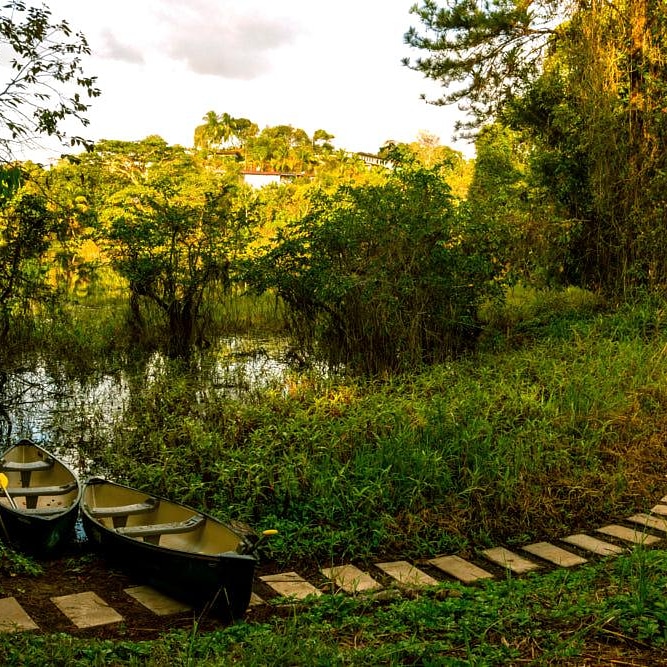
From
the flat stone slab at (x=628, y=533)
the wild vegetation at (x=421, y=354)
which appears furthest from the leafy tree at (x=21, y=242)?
the flat stone slab at (x=628, y=533)

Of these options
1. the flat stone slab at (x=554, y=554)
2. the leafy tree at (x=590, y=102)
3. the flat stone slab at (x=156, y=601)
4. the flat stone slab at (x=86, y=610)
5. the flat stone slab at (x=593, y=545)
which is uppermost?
the leafy tree at (x=590, y=102)

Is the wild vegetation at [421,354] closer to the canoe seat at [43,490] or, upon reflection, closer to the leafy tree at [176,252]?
the leafy tree at [176,252]

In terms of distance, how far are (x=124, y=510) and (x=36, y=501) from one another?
898 mm

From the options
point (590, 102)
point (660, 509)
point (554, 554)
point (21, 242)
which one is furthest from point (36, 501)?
point (590, 102)

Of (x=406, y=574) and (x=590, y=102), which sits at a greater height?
(x=590, y=102)

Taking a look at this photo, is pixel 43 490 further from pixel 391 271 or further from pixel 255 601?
pixel 391 271

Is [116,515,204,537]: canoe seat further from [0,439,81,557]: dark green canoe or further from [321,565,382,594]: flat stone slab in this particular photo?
[321,565,382,594]: flat stone slab

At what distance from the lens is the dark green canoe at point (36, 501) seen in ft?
14.7

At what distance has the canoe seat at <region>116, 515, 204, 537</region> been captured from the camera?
14.0 feet

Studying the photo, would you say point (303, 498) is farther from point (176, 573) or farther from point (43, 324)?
point (43, 324)

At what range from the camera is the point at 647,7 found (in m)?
9.73

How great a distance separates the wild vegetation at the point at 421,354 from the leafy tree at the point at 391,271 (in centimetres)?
3

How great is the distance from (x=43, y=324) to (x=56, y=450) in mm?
3792

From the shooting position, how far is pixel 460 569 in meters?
4.05
